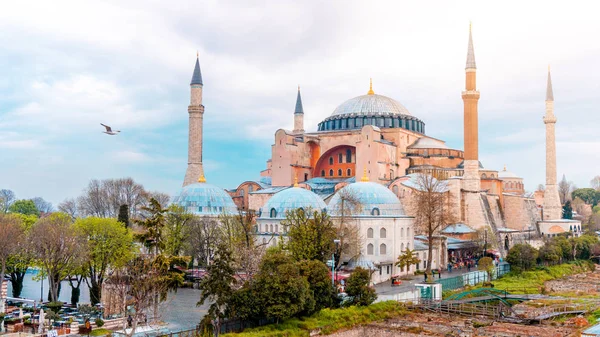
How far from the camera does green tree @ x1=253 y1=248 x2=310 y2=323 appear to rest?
18.6 meters

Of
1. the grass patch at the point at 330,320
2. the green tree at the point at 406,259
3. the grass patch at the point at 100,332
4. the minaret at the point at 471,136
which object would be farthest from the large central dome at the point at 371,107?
the grass patch at the point at 100,332

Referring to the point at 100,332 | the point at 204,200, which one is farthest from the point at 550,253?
the point at 100,332

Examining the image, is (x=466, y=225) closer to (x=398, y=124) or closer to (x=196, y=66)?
(x=398, y=124)

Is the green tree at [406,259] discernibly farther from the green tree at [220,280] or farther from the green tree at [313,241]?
the green tree at [220,280]

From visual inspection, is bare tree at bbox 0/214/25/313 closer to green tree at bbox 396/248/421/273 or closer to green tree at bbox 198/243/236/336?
green tree at bbox 198/243/236/336

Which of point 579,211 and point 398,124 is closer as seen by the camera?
point 398,124

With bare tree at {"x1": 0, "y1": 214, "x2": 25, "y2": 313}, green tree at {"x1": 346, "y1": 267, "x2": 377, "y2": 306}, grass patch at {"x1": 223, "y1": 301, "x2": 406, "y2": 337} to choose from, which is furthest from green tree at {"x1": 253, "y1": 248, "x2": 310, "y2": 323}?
bare tree at {"x1": 0, "y1": 214, "x2": 25, "y2": 313}

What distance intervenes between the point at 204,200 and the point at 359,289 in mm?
16504

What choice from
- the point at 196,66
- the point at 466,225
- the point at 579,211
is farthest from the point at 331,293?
the point at 579,211

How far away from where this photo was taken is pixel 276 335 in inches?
727

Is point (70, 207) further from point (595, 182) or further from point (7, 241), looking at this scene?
point (595, 182)

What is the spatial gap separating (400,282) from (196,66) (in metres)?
22.5

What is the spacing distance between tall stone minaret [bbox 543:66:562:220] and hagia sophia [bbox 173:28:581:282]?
0.08 metres

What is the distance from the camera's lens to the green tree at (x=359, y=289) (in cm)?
2178
